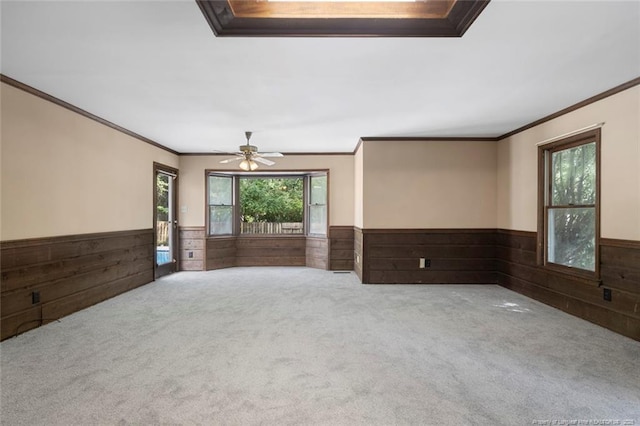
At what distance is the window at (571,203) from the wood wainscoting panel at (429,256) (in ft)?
3.59

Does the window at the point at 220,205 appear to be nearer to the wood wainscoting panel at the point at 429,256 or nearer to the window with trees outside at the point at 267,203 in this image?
the window with trees outside at the point at 267,203

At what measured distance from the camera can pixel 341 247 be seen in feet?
21.7

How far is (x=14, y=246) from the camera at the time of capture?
3.05m

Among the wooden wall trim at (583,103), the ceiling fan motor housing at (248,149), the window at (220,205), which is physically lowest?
the window at (220,205)

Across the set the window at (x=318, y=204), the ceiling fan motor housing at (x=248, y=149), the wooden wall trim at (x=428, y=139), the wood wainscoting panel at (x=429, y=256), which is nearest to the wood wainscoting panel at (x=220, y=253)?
the window at (x=318, y=204)

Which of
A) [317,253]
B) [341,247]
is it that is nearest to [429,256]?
[341,247]

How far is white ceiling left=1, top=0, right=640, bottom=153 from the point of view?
2.08m

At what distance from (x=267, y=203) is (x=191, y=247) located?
1.94m

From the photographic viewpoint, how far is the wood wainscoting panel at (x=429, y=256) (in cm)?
531

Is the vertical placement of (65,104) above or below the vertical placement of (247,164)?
above

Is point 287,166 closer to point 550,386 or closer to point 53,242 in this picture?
point 53,242

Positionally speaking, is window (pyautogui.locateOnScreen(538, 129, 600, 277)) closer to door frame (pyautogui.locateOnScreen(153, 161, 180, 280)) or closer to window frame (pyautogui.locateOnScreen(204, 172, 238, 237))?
window frame (pyautogui.locateOnScreen(204, 172, 238, 237))

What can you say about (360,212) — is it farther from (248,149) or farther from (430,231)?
(248,149)

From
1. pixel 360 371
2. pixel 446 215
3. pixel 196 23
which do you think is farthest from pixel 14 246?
pixel 446 215
